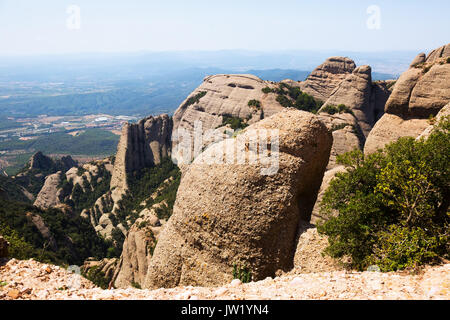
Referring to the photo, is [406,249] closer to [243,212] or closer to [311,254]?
[311,254]

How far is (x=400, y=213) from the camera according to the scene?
14359 millimetres

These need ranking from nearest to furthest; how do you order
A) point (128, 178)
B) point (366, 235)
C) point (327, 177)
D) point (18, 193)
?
point (366, 235), point (327, 177), point (128, 178), point (18, 193)

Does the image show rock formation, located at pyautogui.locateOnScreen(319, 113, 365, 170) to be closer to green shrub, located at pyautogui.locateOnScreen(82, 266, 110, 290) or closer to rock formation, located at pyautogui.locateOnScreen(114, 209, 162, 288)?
rock formation, located at pyautogui.locateOnScreen(114, 209, 162, 288)

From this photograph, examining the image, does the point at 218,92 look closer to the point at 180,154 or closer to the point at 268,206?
the point at 180,154

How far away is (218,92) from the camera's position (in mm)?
86375

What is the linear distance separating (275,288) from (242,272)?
430 centimetres

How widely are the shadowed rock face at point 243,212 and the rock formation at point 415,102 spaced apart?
21.5 metres

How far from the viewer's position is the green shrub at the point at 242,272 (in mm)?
15047

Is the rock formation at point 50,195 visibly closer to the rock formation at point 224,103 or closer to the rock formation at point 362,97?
the rock formation at point 224,103

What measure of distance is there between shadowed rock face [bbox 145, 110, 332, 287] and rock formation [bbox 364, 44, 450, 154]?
21.5 meters

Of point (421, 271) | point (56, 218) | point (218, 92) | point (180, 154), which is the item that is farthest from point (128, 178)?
point (421, 271)

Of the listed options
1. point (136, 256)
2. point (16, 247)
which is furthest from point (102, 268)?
point (16, 247)

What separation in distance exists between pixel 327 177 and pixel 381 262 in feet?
73.7

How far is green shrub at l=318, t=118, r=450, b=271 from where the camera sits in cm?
1207
